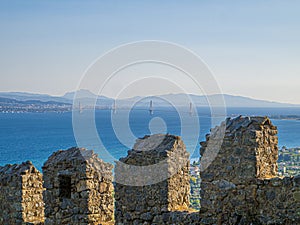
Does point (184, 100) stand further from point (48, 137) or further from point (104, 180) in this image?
point (48, 137)

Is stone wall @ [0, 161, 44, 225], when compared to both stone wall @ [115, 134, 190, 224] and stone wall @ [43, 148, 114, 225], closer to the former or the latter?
stone wall @ [43, 148, 114, 225]

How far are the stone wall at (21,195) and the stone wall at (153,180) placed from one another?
10.8 ft

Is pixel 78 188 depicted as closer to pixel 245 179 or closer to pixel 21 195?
pixel 21 195

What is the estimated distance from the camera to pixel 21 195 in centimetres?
1116

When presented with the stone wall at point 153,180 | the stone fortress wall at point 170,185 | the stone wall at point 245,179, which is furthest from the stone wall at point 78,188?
the stone wall at point 245,179

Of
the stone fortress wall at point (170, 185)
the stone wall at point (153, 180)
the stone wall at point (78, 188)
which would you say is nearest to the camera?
the stone fortress wall at point (170, 185)

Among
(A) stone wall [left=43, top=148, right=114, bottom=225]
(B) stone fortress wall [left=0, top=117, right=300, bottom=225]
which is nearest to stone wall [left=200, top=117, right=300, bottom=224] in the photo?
(B) stone fortress wall [left=0, top=117, right=300, bottom=225]

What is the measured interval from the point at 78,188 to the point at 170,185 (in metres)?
2.42

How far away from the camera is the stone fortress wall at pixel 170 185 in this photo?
7055 millimetres

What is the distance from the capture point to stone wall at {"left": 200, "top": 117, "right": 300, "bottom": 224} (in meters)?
6.86

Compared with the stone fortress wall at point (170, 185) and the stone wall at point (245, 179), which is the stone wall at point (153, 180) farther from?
the stone wall at point (245, 179)

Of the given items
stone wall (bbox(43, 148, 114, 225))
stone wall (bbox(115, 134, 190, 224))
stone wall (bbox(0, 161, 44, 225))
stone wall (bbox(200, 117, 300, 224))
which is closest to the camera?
stone wall (bbox(200, 117, 300, 224))

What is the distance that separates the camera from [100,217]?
9938 millimetres

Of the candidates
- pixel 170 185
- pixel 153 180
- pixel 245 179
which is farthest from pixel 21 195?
pixel 245 179
